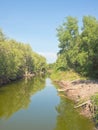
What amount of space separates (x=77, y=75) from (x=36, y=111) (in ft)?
136

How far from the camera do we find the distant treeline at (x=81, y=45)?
5281 centimetres

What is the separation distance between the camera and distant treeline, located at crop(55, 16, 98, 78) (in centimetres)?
5281


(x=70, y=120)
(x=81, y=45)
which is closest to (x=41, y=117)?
(x=70, y=120)

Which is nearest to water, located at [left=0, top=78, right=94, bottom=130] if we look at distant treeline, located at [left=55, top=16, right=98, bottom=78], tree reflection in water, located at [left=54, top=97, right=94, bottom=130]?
tree reflection in water, located at [left=54, top=97, right=94, bottom=130]

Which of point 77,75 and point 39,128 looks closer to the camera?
point 39,128

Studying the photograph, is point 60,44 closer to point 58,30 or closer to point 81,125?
point 58,30

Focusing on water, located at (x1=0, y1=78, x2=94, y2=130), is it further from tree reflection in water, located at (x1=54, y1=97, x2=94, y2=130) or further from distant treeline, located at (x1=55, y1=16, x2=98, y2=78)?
distant treeline, located at (x1=55, y1=16, x2=98, y2=78)

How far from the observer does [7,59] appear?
247ft

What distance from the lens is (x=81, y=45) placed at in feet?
184

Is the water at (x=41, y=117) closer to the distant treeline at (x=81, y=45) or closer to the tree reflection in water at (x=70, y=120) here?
the tree reflection in water at (x=70, y=120)

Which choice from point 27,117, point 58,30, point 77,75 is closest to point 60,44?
point 58,30

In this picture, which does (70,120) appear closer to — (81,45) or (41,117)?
(41,117)

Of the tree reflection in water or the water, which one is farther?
the water

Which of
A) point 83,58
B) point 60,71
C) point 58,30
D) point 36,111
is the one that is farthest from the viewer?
point 60,71
